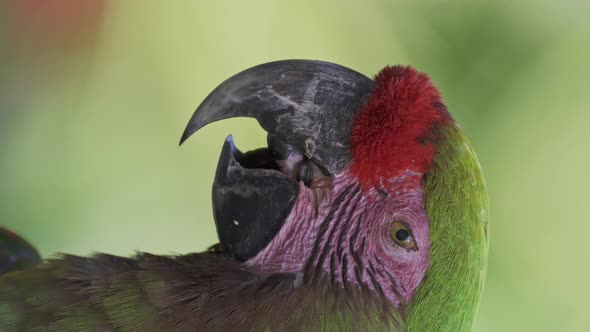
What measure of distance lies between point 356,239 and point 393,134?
0.18 m

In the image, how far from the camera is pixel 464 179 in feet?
3.12

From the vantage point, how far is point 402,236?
954 millimetres

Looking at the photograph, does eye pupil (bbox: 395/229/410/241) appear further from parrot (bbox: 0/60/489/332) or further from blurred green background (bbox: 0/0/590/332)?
blurred green background (bbox: 0/0/590/332)

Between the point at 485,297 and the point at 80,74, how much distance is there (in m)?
1.93

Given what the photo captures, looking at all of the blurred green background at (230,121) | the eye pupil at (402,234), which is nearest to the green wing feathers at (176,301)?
the eye pupil at (402,234)

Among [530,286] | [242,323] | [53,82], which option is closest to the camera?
[242,323]

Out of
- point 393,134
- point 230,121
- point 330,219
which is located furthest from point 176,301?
point 230,121

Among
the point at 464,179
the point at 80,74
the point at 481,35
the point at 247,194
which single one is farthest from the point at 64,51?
the point at 464,179

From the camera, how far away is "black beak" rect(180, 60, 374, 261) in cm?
94

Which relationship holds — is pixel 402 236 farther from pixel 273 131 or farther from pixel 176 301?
pixel 176 301

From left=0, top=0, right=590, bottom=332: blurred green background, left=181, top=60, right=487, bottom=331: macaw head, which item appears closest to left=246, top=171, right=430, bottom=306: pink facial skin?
left=181, top=60, right=487, bottom=331: macaw head

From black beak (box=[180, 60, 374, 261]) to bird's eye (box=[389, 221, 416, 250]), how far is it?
14 centimetres

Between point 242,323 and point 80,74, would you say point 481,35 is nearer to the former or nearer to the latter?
point 80,74

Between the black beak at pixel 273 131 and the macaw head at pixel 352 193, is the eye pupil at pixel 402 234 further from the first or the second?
the black beak at pixel 273 131
